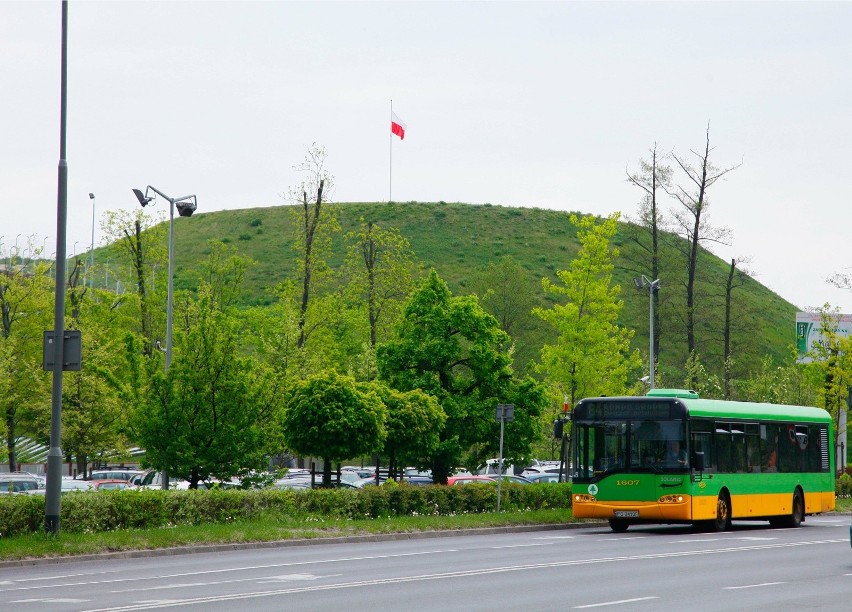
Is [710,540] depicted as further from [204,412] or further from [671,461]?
[204,412]

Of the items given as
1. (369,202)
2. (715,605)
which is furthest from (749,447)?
(369,202)

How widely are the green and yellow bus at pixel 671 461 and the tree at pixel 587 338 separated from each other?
71.8 ft

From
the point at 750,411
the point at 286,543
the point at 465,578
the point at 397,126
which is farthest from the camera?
the point at 397,126

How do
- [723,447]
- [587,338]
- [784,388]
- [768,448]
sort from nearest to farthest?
1. [723,447]
2. [768,448]
3. [587,338]
4. [784,388]

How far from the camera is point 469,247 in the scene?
142 metres

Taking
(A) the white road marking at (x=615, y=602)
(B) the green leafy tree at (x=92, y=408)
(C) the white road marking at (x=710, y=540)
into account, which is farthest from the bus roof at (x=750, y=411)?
(B) the green leafy tree at (x=92, y=408)

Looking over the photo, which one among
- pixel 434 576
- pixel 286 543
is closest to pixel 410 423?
pixel 286 543

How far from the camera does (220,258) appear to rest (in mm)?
64500

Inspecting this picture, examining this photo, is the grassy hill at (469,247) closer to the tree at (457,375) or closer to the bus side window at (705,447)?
the tree at (457,375)

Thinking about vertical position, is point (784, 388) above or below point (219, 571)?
above

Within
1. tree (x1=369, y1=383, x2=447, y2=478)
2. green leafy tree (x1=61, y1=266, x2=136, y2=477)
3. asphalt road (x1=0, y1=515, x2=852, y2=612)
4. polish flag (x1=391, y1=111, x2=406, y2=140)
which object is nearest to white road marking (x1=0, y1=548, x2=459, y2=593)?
asphalt road (x1=0, y1=515, x2=852, y2=612)

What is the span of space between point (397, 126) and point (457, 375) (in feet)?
213

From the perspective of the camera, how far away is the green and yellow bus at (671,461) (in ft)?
95.2

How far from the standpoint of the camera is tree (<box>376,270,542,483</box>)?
4253 centimetres
